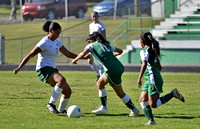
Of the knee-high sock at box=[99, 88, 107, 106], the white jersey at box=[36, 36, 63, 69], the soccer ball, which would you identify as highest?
the white jersey at box=[36, 36, 63, 69]

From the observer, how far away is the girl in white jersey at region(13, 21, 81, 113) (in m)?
9.30

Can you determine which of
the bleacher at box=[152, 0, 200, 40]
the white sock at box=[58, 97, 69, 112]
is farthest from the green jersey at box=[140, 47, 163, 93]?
the bleacher at box=[152, 0, 200, 40]

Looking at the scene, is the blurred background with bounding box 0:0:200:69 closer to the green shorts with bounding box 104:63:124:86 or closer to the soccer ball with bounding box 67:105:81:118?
the green shorts with bounding box 104:63:124:86

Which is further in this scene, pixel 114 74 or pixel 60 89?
pixel 60 89

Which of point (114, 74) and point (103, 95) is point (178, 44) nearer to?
point (103, 95)

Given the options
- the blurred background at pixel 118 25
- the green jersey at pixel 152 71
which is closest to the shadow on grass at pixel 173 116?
the green jersey at pixel 152 71

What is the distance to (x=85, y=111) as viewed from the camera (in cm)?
981

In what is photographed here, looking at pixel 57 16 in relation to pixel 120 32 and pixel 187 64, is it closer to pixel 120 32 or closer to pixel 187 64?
pixel 120 32

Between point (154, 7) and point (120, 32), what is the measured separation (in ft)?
10.8

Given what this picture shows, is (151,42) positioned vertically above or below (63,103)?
above

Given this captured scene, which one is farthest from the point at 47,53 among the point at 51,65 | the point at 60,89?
the point at 60,89

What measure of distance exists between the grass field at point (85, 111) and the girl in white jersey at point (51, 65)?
0.32 meters

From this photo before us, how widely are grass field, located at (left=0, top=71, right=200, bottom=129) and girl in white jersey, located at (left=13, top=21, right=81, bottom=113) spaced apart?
A: 12.5 inches

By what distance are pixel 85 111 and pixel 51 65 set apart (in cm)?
118
